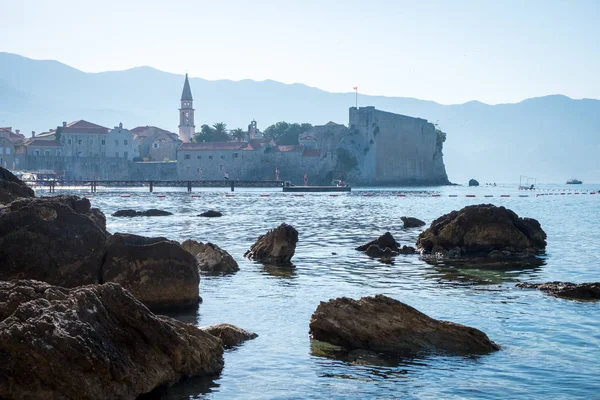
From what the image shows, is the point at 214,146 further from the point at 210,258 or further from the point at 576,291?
the point at 576,291

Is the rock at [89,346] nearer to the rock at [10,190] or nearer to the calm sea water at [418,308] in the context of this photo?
the calm sea water at [418,308]

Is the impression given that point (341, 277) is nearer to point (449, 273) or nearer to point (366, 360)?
point (449, 273)

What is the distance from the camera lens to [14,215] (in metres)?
12.2

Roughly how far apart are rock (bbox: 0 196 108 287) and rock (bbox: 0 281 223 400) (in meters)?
3.42

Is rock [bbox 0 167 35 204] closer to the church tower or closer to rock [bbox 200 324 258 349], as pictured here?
rock [bbox 200 324 258 349]

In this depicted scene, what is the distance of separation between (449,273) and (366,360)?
8.15 meters

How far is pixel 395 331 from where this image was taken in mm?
10117

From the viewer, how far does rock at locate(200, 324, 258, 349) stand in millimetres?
10305

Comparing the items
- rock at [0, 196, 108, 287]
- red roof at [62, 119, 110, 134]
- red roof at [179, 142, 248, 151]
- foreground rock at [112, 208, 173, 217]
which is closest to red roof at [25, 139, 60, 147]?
red roof at [62, 119, 110, 134]

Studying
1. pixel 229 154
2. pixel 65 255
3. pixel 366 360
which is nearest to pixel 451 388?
pixel 366 360

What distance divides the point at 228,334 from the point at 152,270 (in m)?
Result: 2.47

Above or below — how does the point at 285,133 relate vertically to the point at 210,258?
above

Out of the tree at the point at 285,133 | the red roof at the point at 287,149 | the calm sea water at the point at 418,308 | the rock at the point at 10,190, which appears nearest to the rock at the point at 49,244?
A: the calm sea water at the point at 418,308

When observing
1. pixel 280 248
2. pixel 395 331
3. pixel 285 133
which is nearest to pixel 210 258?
pixel 280 248
